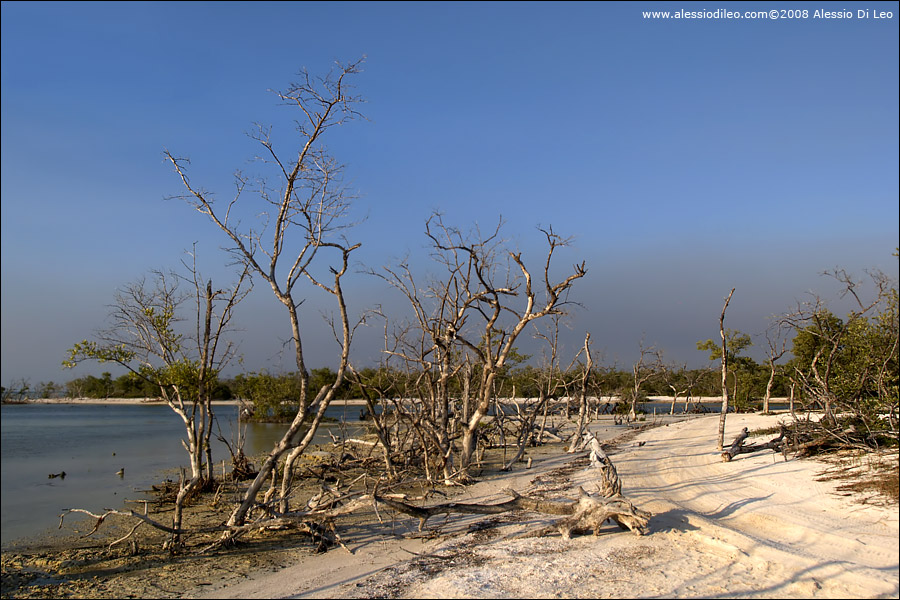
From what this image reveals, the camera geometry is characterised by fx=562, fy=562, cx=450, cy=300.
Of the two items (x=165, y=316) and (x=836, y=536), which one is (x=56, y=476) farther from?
(x=836, y=536)

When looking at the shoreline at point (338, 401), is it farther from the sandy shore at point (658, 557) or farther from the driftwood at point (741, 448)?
the sandy shore at point (658, 557)

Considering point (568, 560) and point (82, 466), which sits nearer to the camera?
point (568, 560)

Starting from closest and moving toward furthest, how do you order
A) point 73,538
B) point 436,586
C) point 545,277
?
point 436,586 < point 73,538 < point 545,277

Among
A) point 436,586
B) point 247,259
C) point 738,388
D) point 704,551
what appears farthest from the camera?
point 738,388

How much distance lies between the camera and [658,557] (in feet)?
22.4

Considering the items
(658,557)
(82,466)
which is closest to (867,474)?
(658,557)

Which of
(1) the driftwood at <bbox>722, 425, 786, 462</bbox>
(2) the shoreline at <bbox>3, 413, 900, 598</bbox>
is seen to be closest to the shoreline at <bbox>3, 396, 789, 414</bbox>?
(1) the driftwood at <bbox>722, 425, 786, 462</bbox>

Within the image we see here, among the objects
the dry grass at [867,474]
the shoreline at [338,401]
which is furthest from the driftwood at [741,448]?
the shoreline at [338,401]

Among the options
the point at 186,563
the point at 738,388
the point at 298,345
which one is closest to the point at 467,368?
the point at 298,345

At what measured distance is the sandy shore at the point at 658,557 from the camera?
5996 millimetres

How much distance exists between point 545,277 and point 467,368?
4061 mm

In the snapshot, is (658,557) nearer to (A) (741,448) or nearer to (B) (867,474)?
(B) (867,474)

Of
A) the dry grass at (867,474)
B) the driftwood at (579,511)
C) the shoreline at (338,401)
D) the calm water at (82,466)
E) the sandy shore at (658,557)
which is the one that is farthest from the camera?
the shoreline at (338,401)

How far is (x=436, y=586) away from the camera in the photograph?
6.38m
